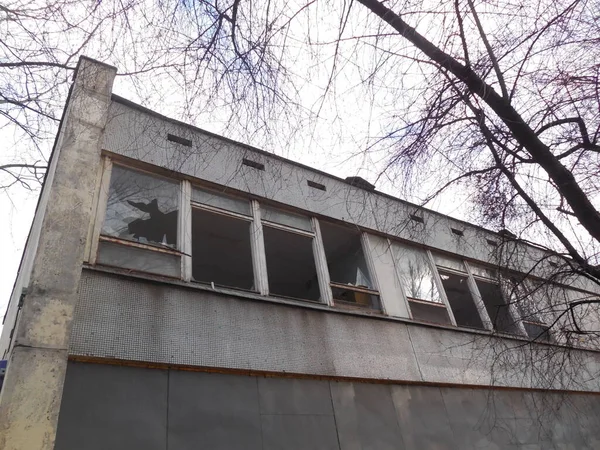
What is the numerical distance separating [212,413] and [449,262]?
22.9 ft

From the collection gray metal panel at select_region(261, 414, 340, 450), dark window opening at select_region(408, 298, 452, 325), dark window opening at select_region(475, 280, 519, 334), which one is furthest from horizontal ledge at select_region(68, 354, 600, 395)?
dark window opening at select_region(408, 298, 452, 325)

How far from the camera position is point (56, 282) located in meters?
4.84

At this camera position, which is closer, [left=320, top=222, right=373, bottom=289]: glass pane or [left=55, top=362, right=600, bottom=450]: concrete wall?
[left=55, top=362, right=600, bottom=450]: concrete wall

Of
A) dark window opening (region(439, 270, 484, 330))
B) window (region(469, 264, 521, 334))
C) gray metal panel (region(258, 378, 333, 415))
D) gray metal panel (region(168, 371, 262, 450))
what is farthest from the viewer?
dark window opening (region(439, 270, 484, 330))

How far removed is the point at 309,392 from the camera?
6039 millimetres

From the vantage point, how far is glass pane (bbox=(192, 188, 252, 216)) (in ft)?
23.9

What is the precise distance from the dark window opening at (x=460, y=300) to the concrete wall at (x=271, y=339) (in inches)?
35.4

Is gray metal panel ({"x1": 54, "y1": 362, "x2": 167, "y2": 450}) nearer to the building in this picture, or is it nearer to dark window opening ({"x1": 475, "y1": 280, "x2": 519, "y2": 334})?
the building

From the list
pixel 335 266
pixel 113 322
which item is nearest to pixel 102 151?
pixel 113 322

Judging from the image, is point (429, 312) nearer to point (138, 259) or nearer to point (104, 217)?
point (138, 259)

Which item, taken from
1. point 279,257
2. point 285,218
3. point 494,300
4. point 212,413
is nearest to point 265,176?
point 285,218

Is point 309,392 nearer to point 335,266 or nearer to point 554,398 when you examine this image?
point 335,266

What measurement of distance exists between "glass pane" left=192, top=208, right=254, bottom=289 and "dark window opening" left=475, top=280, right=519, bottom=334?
4.63 metres

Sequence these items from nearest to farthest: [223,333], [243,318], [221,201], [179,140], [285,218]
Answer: [223,333] → [243,318] → [179,140] → [221,201] → [285,218]
